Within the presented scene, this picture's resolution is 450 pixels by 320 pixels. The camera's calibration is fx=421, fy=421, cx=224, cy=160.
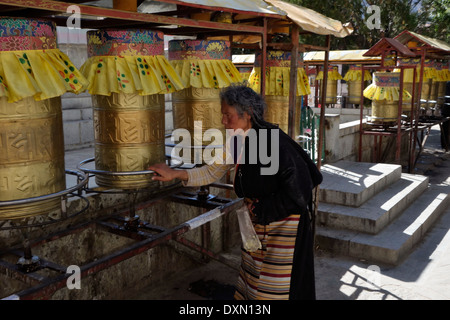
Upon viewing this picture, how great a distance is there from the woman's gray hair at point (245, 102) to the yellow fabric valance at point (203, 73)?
0.82 m

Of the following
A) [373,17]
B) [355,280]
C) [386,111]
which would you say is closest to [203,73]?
[355,280]

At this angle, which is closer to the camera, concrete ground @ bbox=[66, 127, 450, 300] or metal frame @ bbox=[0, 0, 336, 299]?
metal frame @ bbox=[0, 0, 336, 299]

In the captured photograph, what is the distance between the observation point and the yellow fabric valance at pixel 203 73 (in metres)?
3.44

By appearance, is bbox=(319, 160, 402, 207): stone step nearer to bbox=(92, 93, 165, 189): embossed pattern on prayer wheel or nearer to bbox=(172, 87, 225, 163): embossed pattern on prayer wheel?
bbox=(172, 87, 225, 163): embossed pattern on prayer wheel

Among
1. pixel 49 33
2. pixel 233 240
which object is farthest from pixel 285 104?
pixel 49 33

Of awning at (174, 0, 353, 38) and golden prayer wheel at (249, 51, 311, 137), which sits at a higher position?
awning at (174, 0, 353, 38)

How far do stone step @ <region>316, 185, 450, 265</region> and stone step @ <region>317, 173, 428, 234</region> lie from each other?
0.08 meters

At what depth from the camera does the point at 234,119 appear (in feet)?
8.60

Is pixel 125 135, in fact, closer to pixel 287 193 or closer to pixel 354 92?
pixel 287 193

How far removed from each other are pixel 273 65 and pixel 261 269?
2.70 meters

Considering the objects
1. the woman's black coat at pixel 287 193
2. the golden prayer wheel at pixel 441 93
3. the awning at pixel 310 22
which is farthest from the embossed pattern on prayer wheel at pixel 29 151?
the golden prayer wheel at pixel 441 93

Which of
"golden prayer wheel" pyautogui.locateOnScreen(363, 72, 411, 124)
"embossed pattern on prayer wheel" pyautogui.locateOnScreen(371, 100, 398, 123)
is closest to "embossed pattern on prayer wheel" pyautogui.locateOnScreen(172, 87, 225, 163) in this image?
"golden prayer wheel" pyautogui.locateOnScreen(363, 72, 411, 124)

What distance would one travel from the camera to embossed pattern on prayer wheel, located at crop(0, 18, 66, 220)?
7.27 ft

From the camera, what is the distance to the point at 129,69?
2752 mm
